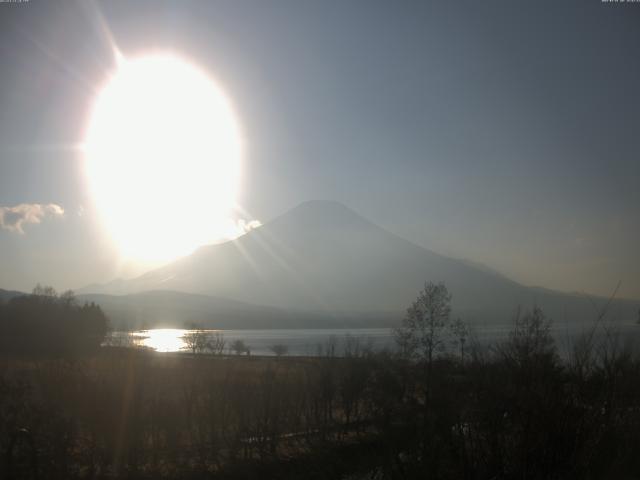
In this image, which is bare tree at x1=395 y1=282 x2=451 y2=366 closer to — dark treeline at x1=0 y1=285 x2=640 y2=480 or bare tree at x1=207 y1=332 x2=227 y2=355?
dark treeline at x1=0 y1=285 x2=640 y2=480

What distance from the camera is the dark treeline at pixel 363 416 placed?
4.30 metres

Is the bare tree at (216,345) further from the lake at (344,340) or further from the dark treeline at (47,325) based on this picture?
the dark treeline at (47,325)

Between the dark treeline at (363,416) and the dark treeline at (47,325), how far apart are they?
2085 centimetres

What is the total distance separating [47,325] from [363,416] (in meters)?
33.3

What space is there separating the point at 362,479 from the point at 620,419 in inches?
362

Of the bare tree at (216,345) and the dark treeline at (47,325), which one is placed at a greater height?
the dark treeline at (47,325)

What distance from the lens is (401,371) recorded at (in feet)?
84.6

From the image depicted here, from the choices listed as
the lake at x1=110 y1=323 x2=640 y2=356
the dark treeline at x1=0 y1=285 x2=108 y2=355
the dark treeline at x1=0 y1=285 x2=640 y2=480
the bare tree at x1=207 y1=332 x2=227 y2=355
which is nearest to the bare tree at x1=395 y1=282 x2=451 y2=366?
the dark treeline at x1=0 y1=285 x2=640 y2=480

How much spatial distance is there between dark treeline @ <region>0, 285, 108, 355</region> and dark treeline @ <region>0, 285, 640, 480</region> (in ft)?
68.4

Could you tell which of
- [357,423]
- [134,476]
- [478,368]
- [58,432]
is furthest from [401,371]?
[478,368]

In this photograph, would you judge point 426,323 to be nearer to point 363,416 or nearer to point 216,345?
point 363,416

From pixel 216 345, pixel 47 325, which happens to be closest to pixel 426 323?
pixel 216 345

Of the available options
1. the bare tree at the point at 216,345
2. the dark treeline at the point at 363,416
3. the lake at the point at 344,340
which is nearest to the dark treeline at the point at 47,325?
the lake at the point at 344,340

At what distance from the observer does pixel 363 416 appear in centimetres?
2375
